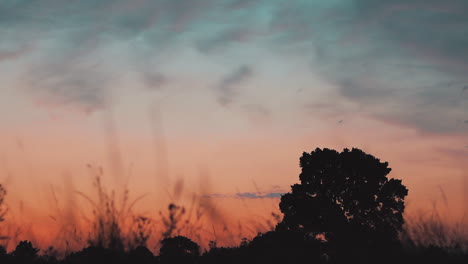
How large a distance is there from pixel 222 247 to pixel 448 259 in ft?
14.5

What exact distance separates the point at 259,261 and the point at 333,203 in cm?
3728

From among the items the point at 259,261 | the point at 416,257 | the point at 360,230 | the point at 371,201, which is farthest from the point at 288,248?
the point at 371,201

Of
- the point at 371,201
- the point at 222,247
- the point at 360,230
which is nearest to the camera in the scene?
the point at 222,247

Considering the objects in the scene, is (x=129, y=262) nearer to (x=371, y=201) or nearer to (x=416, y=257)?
(x=416, y=257)

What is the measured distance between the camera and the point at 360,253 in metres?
8.49

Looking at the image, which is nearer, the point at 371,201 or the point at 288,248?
the point at 288,248

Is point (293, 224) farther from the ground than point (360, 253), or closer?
closer

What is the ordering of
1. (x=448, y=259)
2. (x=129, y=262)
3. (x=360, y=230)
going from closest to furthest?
(x=129, y=262), (x=448, y=259), (x=360, y=230)

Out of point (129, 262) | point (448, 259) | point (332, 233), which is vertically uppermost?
point (129, 262)

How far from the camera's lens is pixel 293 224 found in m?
44.2

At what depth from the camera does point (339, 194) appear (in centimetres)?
4491

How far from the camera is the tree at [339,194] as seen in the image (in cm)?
4366

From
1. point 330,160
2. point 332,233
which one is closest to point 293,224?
point 332,233

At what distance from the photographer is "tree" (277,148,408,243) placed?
43.7m
